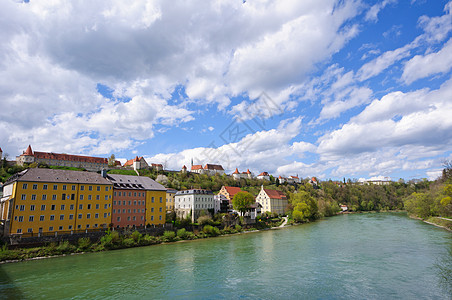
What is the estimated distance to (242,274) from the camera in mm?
21047

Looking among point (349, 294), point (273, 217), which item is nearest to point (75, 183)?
point (349, 294)

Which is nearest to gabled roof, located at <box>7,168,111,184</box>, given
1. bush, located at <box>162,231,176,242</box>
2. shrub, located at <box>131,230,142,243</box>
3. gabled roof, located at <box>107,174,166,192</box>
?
gabled roof, located at <box>107,174,166,192</box>

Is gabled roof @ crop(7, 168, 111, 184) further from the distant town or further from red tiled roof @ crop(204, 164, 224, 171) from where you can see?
red tiled roof @ crop(204, 164, 224, 171)

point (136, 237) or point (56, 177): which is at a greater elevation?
point (56, 177)

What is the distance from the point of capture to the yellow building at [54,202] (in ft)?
99.2

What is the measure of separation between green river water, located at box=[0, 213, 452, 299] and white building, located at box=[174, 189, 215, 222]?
66.4ft

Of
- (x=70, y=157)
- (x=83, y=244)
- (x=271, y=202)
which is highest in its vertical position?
(x=70, y=157)

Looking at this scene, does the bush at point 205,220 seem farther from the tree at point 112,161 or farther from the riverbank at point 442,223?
the tree at point 112,161

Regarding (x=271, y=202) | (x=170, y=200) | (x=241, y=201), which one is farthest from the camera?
(x=271, y=202)

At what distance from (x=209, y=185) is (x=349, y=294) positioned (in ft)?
258

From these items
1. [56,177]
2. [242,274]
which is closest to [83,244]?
[56,177]

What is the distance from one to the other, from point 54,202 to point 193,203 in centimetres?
2502

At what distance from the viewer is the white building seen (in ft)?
171

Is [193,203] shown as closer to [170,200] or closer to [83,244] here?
[170,200]
